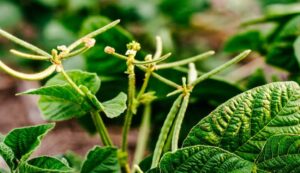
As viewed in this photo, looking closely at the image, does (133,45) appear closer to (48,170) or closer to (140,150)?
(48,170)

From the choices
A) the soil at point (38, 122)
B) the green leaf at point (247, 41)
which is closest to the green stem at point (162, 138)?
the green leaf at point (247, 41)

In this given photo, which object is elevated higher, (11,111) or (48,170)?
(11,111)

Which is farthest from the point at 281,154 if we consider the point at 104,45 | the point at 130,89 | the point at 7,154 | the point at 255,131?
the point at 104,45

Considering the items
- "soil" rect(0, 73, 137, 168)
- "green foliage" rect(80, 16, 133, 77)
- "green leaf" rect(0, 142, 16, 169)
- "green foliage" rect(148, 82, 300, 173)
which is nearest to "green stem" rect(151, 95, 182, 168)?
"green foliage" rect(148, 82, 300, 173)

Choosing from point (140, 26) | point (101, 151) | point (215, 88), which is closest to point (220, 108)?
point (101, 151)

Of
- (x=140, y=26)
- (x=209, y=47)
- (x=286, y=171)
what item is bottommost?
(x=286, y=171)

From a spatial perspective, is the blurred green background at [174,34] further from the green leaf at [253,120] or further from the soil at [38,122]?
the green leaf at [253,120]
